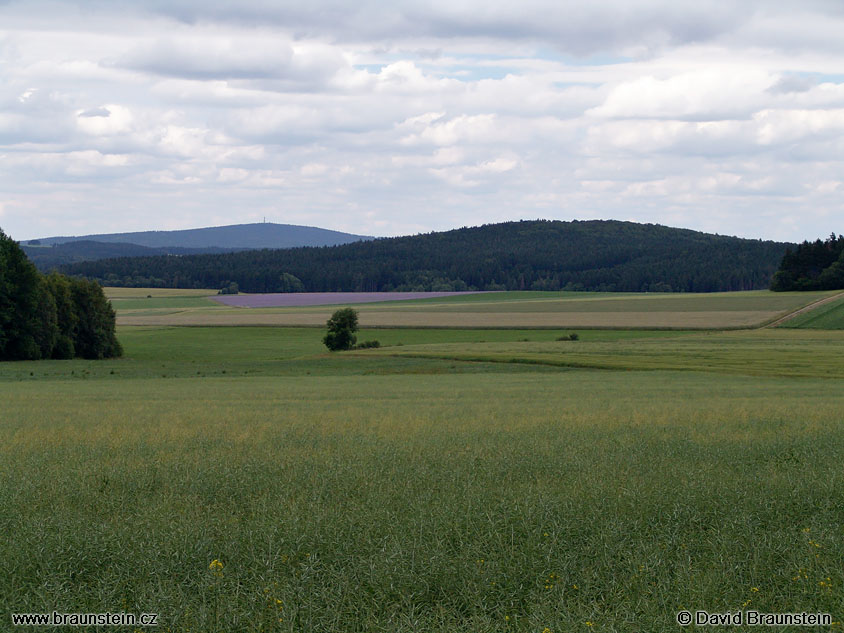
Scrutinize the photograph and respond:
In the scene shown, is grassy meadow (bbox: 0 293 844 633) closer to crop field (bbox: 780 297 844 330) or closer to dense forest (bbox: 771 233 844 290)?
crop field (bbox: 780 297 844 330)

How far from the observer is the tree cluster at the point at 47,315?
207 ft

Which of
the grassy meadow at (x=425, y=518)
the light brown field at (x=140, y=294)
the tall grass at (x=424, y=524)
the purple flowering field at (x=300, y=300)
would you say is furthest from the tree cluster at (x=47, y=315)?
the light brown field at (x=140, y=294)

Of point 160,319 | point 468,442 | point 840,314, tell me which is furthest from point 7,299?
point 840,314

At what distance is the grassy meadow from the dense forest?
394ft

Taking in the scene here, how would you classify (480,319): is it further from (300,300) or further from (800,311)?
(300,300)

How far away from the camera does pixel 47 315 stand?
6619cm

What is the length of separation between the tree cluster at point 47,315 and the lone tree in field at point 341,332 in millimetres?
20495

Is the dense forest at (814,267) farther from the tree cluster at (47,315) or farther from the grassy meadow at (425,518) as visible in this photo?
the grassy meadow at (425,518)

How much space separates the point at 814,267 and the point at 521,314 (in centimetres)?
5541

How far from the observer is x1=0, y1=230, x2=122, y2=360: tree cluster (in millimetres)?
63000

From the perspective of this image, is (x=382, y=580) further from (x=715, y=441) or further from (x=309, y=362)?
(x=309, y=362)

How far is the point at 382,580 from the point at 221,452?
5.54 metres

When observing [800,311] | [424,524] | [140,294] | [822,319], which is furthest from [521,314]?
[140,294]

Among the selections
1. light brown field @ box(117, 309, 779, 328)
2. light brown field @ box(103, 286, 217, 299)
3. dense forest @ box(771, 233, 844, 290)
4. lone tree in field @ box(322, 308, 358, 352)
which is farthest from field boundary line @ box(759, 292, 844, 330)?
light brown field @ box(103, 286, 217, 299)
